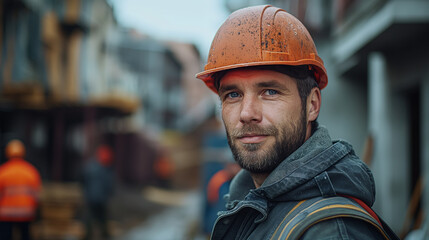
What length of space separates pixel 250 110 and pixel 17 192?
6681 millimetres

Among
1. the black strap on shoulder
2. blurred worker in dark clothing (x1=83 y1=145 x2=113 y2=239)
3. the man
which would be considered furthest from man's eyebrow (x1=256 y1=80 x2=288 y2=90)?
blurred worker in dark clothing (x1=83 y1=145 x2=113 y2=239)

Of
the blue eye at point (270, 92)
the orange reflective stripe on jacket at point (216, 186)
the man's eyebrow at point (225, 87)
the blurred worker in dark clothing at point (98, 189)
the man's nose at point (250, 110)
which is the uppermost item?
the man's eyebrow at point (225, 87)

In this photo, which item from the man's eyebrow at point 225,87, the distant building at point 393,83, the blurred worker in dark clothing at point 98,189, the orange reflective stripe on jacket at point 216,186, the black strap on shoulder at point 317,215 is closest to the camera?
the black strap on shoulder at point 317,215

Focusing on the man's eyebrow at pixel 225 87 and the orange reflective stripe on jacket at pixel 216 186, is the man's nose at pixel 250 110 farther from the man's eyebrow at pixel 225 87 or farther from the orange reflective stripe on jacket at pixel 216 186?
the orange reflective stripe on jacket at pixel 216 186

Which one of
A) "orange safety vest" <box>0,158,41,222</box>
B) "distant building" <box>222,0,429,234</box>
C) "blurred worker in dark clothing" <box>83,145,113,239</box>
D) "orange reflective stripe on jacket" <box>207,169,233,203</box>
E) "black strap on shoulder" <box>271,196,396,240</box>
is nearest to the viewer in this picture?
"black strap on shoulder" <box>271,196,396,240</box>

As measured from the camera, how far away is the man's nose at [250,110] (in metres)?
1.94

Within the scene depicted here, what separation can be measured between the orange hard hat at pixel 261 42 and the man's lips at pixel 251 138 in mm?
315

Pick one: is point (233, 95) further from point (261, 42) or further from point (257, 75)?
point (261, 42)

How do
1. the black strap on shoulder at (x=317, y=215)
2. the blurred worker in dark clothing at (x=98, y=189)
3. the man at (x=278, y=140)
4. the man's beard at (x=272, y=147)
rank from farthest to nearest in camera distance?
the blurred worker in dark clothing at (x=98, y=189)
the man's beard at (x=272, y=147)
the man at (x=278, y=140)
the black strap on shoulder at (x=317, y=215)

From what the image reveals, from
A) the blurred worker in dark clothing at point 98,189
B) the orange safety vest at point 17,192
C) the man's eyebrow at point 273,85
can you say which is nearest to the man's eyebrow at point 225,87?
the man's eyebrow at point 273,85

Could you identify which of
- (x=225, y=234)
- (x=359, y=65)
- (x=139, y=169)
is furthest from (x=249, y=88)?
(x=139, y=169)

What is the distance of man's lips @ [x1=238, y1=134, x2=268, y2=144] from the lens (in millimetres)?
1943

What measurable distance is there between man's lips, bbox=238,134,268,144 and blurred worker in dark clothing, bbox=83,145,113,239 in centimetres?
940

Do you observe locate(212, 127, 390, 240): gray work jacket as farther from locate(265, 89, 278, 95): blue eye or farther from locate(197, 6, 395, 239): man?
locate(265, 89, 278, 95): blue eye
